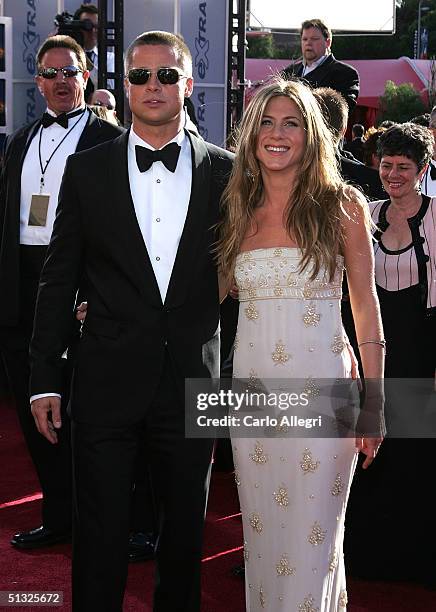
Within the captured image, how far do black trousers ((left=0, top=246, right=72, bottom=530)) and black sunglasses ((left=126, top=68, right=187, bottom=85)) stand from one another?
58.4 inches

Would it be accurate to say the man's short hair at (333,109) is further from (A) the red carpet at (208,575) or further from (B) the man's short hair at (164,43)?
(A) the red carpet at (208,575)

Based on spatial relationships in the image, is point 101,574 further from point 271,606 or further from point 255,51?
point 255,51

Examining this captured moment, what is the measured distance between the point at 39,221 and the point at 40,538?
143 centimetres

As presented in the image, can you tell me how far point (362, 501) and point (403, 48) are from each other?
41.0 metres

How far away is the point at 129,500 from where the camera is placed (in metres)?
3.23

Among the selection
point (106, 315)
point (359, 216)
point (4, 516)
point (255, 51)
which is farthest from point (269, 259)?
point (255, 51)

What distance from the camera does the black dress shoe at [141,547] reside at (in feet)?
14.5

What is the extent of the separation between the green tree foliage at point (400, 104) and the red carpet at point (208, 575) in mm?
21942

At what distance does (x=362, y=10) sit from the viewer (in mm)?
18891

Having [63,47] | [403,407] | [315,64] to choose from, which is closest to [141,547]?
[403,407]

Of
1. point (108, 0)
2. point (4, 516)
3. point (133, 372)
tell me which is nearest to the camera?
point (133, 372)

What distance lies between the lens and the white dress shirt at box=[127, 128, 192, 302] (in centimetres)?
319

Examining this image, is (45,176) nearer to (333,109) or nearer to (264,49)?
(333,109)

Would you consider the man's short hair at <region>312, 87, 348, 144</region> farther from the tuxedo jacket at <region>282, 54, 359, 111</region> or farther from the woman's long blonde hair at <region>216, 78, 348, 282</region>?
the tuxedo jacket at <region>282, 54, 359, 111</region>
